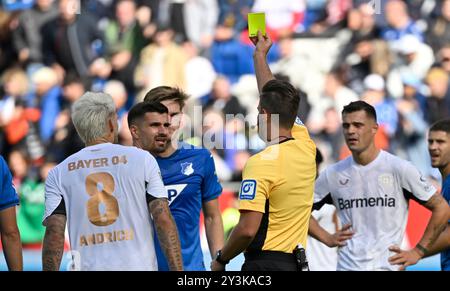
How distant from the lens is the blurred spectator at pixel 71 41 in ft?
52.6

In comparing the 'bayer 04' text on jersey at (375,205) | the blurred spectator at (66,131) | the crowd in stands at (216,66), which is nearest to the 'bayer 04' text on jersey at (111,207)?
the 'bayer 04' text on jersey at (375,205)

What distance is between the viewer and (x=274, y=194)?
21.1ft

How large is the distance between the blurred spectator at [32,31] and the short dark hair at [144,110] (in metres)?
9.19

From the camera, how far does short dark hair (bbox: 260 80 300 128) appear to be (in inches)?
254

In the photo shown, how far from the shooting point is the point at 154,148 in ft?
25.1

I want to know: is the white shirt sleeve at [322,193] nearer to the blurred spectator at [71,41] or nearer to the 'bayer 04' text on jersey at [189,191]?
the 'bayer 04' text on jersey at [189,191]

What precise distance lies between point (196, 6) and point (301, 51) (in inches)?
73.5

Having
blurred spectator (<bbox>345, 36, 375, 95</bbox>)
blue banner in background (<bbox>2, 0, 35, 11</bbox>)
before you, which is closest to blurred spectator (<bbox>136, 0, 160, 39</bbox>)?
blue banner in background (<bbox>2, 0, 35, 11</bbox>)

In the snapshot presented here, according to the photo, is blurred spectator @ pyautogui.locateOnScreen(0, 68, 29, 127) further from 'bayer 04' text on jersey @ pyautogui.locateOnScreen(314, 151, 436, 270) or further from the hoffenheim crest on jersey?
the hoffenheim crest on jersey

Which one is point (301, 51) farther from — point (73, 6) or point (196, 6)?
point (73, 6)

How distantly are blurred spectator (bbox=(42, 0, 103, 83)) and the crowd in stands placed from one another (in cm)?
2

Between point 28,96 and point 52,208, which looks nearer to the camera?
point 52,208

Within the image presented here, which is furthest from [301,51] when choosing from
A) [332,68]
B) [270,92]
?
[270,92]
